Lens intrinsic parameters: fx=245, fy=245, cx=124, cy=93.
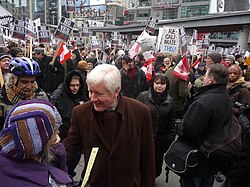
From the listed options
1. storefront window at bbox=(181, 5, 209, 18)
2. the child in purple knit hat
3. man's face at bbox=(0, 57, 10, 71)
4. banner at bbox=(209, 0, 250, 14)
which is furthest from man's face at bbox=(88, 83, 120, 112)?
storefront window at bbox=(181, 5, 209, 18)

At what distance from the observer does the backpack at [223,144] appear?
249 centimetres

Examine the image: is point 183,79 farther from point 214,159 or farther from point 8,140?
point 8,140

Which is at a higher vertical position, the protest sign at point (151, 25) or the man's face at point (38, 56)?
the protest sign at point (151, 25)

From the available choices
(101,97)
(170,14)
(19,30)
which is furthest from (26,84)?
(170,14)

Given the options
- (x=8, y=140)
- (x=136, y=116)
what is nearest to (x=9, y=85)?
(x=136, y=116)

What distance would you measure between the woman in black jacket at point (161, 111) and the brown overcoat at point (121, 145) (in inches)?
50.2

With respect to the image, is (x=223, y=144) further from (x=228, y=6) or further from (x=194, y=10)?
(x=194, y=10)

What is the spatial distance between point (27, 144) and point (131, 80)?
4.18 metres

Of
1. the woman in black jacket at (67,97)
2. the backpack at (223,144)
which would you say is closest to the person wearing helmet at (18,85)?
the woman in black jacket at (67,97)

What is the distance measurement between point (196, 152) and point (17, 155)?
198cm

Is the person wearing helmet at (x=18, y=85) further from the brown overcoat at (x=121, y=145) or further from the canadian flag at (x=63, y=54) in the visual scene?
the canadian flag at (x=63, y=54)

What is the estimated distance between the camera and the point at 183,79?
5.07 m

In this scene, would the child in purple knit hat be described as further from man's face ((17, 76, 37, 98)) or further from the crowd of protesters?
man's face ((17, 76, 37, 98))

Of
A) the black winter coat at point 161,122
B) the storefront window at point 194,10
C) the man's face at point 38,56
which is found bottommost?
the black winter coat at point 161,122
